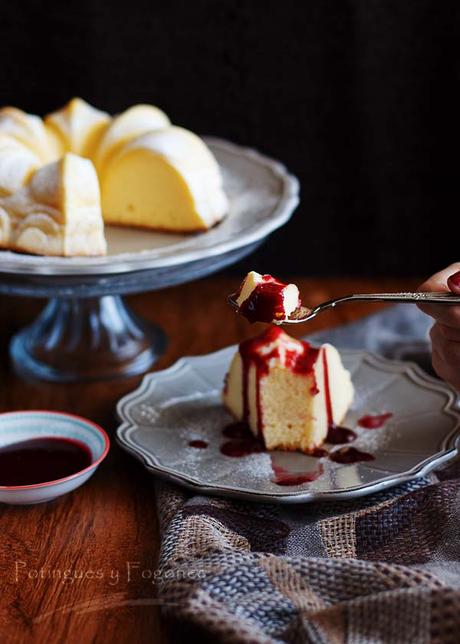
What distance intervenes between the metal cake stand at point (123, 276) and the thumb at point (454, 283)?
14.4 inches

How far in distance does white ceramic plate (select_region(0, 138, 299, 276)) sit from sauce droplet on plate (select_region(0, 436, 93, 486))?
0.73ft

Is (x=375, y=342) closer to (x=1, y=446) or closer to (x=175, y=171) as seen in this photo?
(x=175, y=171)

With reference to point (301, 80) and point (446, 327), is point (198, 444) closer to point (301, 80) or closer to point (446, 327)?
point (446, 327)

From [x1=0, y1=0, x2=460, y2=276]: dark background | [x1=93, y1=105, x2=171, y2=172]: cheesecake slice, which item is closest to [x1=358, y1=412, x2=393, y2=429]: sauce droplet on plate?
[x1=93, y1=105, x2=171, y2=172]: cheesecake slice

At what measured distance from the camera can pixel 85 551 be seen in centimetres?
105

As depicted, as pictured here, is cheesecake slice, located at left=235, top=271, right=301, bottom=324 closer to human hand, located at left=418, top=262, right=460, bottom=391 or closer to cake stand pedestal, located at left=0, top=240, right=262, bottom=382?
human hand, located at left=418, top=262, right=460, bottom=391

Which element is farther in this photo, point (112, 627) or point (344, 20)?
point (344, 20)

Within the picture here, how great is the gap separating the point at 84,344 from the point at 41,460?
0.41m

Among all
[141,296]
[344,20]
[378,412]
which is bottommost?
[141,296]

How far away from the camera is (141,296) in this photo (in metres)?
1.80

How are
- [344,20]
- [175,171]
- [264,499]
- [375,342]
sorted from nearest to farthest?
1. [264,499]
2. [175,171]
3. [375,342]
4. [344,20]

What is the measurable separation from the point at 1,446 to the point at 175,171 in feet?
1.59

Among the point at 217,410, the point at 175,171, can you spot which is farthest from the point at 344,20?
the point at 217,410

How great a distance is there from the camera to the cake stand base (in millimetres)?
1474
